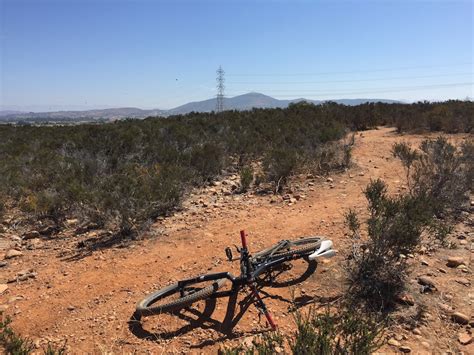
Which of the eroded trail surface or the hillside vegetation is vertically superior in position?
the hillside vegetation

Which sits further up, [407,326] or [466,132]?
[466,132]

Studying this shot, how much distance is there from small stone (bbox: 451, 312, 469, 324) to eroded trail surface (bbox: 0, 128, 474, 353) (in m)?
0.10

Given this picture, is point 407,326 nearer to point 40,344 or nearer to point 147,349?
point 147,349

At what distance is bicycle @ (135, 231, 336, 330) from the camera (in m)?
3.77

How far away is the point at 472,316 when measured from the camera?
11.5 ft

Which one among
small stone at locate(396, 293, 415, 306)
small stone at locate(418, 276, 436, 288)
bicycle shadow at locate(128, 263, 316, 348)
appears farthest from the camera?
small stone at locate(418, 276, 436, 288)

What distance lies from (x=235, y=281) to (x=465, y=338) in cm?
225

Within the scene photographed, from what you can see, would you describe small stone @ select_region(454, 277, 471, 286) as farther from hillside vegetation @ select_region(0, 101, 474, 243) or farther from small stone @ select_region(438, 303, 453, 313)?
hillside vegetation @ select_region(0, 101, 474, 243)

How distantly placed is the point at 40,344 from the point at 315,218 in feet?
14.7

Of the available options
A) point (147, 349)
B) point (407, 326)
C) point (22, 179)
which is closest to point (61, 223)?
point (22, 179)

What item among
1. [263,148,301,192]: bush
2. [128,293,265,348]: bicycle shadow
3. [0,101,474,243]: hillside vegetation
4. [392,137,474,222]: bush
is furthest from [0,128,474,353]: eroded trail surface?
[263,148,301,192]: bush

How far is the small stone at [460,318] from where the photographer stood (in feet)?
11.2

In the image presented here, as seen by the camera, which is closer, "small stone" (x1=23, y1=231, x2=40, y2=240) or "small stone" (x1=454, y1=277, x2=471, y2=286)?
"small stone" (x1=454, y1=277, x2=471, y2=286)

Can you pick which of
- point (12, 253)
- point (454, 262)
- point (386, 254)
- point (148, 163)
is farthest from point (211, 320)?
point (148, 163)
